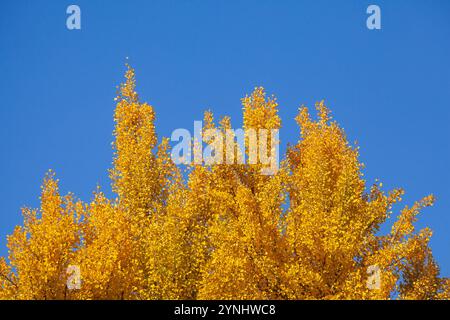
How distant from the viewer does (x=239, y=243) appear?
3897cm

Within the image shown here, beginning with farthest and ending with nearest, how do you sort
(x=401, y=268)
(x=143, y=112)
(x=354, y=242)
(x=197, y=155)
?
(x=143, y=112)
(x=197, y=155)
(x=401, y=268)
(x=354, y=242)

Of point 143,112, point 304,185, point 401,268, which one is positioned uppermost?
point 143,112

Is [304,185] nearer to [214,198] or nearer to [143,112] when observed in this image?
[214,198]

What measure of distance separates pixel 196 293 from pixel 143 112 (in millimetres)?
22394

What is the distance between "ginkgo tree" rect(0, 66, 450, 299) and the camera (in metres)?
38.6

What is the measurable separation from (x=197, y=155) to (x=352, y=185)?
13.3 m

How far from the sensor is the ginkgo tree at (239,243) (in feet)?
127

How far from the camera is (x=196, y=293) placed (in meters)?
41.8

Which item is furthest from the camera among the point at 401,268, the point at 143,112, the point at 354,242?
the point at 143,112
